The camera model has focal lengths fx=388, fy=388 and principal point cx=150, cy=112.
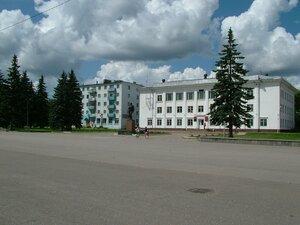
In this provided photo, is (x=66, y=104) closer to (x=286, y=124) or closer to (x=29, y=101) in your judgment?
(x=29, y=101)

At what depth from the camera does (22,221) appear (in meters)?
6.25

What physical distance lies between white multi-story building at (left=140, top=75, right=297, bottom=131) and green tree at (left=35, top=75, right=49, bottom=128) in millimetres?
22861

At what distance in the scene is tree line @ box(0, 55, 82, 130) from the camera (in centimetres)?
7169

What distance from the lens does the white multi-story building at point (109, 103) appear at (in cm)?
12568

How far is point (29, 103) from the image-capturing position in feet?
284

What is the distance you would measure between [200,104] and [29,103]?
1496 inches

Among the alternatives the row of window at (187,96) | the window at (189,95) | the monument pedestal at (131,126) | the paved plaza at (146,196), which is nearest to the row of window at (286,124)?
the row of window at (187,96)

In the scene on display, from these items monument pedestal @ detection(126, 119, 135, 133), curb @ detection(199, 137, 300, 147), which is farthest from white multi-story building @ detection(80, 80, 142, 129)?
curb @ detection(199, 137, 300, 147)

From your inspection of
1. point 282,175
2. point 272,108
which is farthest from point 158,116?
point 282,175

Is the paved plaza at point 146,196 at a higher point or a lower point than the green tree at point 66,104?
lower

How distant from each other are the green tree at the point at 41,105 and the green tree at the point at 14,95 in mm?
15551

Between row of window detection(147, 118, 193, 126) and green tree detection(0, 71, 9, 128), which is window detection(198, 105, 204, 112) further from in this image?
green tree detection(0, 71, 9, 128)

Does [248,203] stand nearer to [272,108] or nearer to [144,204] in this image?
[144,204]

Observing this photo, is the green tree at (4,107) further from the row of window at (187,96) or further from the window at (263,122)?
the window at (263,122)
